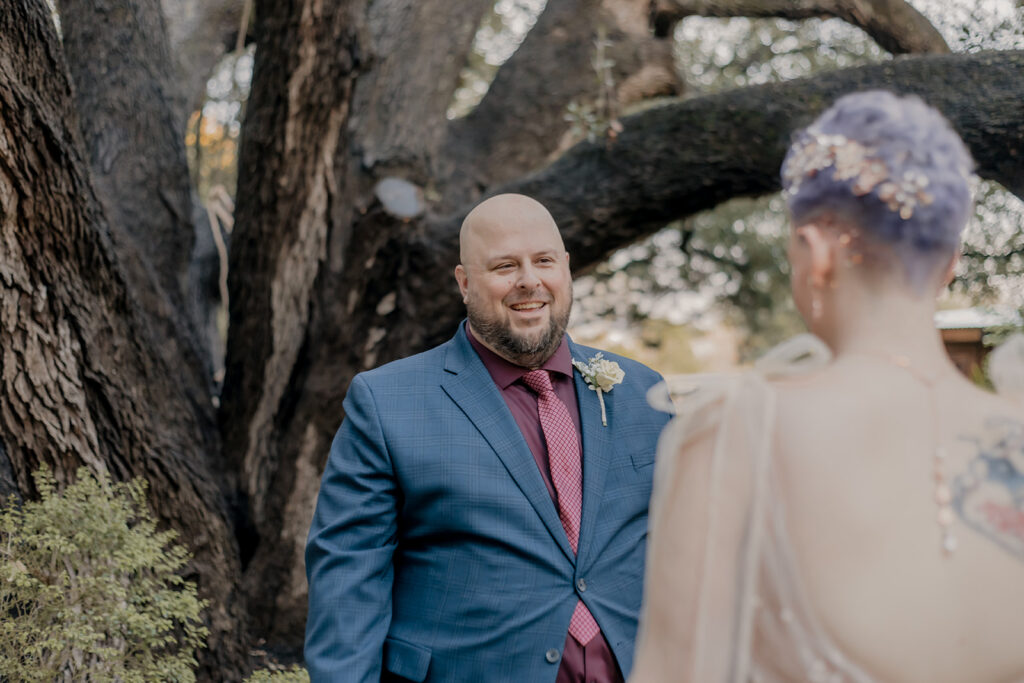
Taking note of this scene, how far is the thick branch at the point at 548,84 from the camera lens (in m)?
6.40

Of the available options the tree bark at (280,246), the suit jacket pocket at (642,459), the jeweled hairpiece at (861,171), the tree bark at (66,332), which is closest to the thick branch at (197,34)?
the tree bark at (280,246)

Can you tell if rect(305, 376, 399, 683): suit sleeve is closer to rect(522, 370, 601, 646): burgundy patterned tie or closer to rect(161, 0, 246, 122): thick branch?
rect(522, 370, 601, 646): burgundy patterned tie

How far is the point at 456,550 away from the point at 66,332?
212 cm

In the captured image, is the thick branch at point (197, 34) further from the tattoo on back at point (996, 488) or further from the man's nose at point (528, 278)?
the tattoo on back at point (996, 488)

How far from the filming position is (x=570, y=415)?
3051mm

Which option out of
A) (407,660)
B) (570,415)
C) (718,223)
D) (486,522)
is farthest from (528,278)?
(718,223)

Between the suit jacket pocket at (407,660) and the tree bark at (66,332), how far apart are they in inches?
72.6

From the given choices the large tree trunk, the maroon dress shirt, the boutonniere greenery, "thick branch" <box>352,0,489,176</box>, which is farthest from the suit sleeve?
"thick branch" <box>352,0,489,176</box>

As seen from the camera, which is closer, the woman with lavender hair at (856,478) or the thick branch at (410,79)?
the woman with lavender hair at (856,478)

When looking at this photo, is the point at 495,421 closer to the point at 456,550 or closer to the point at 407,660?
the point at 456,550

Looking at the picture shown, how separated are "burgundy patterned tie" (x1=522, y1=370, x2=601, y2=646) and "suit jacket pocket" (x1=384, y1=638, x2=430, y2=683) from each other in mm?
409

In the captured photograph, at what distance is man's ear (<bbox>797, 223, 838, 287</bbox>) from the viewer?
5.60ft

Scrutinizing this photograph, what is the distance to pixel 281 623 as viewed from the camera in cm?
533

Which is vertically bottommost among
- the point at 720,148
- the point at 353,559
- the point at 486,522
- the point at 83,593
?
the point at 83,593
